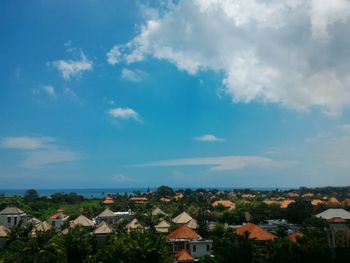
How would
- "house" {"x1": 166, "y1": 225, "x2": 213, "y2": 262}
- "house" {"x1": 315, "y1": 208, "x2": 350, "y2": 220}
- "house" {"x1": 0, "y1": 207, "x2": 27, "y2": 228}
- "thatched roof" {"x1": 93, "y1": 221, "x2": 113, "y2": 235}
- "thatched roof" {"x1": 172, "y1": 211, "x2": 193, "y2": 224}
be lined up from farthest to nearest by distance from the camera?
"thatched roof" {"x1": 172, "y1": 211, "x2": 193, "y2": 224}
"house" {"x1": 0, "y1": 207, "x2": 27, "y2": 228}
"house" {"x1": 315, "y1": 208, "x2": 350, "y2": 220}
"thatched roof" {"x1": 93, "y1": 221, "x2": 113, "y2": 235}
"house" {"x1": 166, "y1": 225, "x2": 213, "y2": 262}

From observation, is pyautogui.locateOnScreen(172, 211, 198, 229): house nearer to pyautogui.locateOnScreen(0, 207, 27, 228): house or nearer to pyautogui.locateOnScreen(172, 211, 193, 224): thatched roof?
pyautogui.locateOnScreen(172, 211, 193, 224): thatched roof

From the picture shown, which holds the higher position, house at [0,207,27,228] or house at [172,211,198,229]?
house at [0,207,27,228]

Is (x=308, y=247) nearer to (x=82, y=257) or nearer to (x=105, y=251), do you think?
(x=105, y=251)

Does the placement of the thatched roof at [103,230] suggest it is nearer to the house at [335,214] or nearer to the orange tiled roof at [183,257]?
the orange tiled roof at [183,257]

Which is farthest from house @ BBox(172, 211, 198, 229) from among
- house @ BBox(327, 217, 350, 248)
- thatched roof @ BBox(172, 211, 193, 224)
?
house @ BBox(327, 217, 350, 248)

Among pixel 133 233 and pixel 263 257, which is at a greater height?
pixel 133 233

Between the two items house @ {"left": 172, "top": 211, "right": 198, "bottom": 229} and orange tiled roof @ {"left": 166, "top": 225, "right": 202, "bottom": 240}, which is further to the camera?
house @ {"left": 172, "top": 211, "right": 198, "bottom": 229}

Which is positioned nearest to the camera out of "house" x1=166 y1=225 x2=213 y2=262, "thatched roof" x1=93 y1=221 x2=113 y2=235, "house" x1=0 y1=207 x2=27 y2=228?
"house" x1=166 y1=225 x2=213 y2=262

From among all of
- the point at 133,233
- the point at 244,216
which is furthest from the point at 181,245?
the point at 244,216
